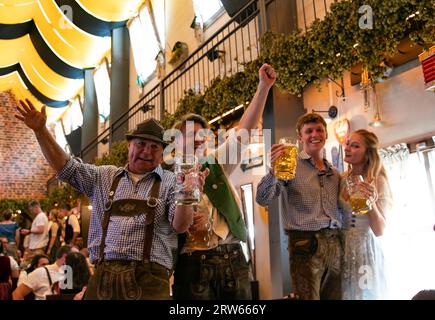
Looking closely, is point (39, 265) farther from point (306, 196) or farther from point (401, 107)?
point (401, 107)

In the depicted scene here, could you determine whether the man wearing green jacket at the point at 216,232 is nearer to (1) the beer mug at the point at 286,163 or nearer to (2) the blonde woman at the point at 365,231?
(1) the beer mug at the point at 286,163

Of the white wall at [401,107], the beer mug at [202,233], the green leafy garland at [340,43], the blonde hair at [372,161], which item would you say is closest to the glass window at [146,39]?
the green leafy garland at [340,43]

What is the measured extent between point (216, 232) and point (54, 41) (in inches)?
477

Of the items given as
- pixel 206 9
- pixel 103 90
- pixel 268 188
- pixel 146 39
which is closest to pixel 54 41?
pixel 103 90

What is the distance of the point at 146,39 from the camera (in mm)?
11000

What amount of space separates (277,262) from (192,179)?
3.16 meters

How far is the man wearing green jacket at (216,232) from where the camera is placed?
1961 millimetres

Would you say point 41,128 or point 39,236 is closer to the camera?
point 41,128

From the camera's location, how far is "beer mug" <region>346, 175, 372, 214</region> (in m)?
1.95

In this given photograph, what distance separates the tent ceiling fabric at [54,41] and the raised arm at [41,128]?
32.1 feet

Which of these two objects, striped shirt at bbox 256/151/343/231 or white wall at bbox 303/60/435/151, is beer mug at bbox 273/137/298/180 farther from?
white wall at bbox 303/60/435/151

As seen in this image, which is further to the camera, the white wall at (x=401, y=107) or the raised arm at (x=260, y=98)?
Result: the white wall at (x=401, y=107)

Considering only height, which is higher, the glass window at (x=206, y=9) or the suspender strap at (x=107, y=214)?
the glass window at (x=206, y=9)
